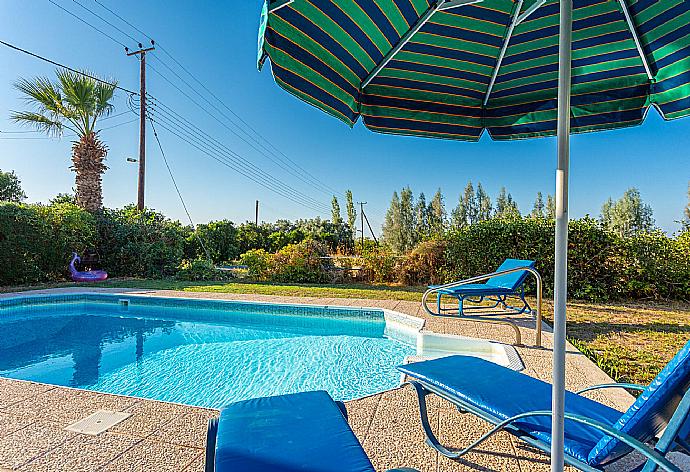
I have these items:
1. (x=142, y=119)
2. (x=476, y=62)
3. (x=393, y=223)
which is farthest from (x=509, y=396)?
(x=393, y=223)

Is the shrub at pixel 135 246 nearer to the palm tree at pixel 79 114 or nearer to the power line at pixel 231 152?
the palm tree at pixel 79 114

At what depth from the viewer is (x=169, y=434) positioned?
2758 mm

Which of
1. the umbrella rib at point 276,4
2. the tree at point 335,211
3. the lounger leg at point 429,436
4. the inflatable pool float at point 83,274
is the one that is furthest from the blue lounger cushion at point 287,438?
the tree at point 335,211

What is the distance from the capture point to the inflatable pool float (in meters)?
12.1

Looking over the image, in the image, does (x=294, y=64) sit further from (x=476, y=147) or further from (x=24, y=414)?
(x=476, y=147)

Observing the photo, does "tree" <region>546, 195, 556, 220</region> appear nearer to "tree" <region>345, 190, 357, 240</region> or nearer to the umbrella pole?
the umbrella pole

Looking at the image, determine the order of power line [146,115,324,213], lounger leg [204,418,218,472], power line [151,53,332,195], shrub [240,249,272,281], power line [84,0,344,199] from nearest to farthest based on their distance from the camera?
lounger leg [204,418,218,472], shrub [240,249,272,281], power line [84,0,344,199], power line [151,53,332,195], power line [146,115,324,213]

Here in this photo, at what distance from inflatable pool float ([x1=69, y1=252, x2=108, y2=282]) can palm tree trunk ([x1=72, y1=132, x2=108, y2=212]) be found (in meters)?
2.43

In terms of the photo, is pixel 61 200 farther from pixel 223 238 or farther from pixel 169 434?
pixel 169 434

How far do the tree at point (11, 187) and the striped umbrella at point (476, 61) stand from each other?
4074 centimetres

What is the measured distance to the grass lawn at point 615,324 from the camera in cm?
456

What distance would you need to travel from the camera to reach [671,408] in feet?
5.59

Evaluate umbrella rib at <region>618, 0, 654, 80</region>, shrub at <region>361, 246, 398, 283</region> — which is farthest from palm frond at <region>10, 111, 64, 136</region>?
umbrella rib at <region>618, 0, 654, 80</region>

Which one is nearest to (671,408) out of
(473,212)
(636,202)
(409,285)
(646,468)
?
(646,468)
